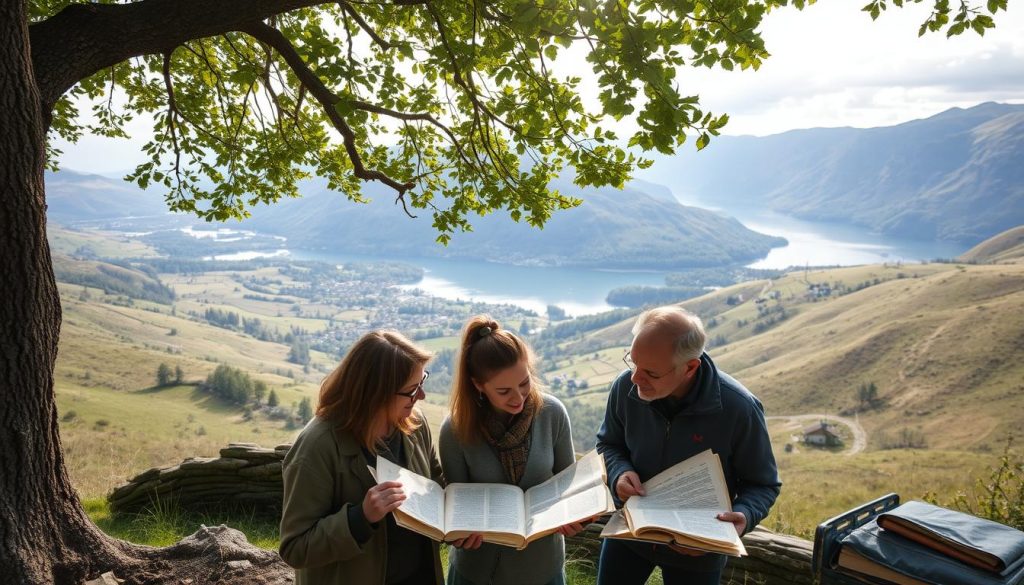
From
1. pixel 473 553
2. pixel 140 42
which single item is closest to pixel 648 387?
pixel 473 553

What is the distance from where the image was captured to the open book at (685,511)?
2.56m

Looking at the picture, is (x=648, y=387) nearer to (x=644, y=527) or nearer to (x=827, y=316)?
(x=644, y=527)

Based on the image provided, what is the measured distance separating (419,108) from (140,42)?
2.54 metres

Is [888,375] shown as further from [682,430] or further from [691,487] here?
[691,487]

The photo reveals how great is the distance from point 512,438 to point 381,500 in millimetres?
811

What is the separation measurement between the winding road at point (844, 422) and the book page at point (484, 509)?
76370 millimetres

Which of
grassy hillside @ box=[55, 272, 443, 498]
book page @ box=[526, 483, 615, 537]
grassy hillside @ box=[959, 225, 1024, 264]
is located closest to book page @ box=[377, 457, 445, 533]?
book page @ box=[526, 483, 615, 537]

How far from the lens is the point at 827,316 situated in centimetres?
11438

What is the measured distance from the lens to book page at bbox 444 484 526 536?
103 inches

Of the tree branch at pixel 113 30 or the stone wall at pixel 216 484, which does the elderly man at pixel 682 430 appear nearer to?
the tree branch at pixel 113 30

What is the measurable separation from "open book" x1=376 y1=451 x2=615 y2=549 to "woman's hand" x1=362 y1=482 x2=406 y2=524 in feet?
0.12

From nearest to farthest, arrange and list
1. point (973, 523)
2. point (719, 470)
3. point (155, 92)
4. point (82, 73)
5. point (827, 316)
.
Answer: point (973, 523)
point (719, 470)
point (82, 73)
point (155, 92)
point (827, 316)

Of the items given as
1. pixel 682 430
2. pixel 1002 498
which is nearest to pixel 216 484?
pixel 682 430

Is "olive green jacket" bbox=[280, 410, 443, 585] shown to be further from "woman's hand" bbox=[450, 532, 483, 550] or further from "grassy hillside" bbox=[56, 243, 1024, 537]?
"grassy hillside" bbox=[56, 243, 1024, 537]
